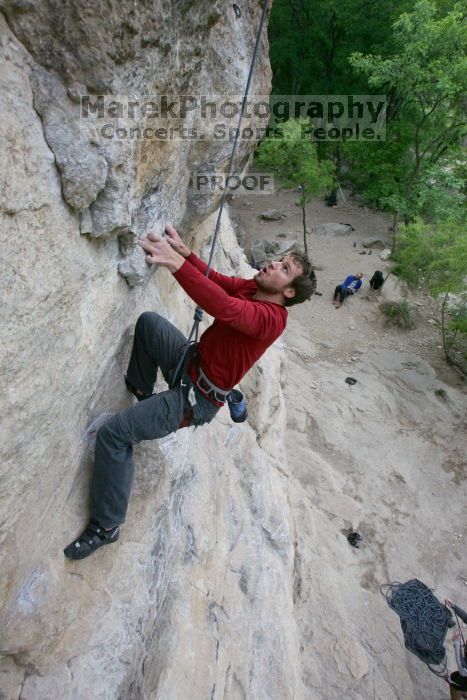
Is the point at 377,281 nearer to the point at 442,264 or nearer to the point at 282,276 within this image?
the point at 442,264

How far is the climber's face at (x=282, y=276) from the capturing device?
3.27 meters

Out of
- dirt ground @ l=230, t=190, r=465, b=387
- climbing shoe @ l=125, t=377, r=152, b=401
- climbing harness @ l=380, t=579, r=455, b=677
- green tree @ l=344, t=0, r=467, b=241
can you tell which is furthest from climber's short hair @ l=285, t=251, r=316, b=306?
green tree @ l=344, t=0, r=467, b=241

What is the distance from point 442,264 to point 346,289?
3369 mm

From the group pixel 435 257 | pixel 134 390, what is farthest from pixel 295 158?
pixel 134 390

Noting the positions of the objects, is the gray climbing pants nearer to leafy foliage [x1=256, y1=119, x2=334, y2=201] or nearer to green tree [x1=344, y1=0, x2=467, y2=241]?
leafy foliage [x1=256, y1=119, x2=334, y2=201]

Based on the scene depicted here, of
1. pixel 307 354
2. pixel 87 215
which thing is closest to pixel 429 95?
pixel 307 354

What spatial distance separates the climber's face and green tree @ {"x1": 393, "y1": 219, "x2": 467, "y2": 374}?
36.3ft

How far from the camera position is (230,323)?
2961 mm

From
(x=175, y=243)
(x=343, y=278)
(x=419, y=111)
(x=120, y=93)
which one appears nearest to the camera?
(x=120, y=93)

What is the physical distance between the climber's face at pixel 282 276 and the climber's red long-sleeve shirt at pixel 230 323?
0.13m

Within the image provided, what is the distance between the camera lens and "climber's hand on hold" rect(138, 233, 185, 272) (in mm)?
2883

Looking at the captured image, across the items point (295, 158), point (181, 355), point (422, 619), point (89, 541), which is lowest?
point (422, 619)

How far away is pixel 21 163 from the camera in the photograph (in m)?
1.91

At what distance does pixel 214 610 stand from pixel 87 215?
3.67 meters
